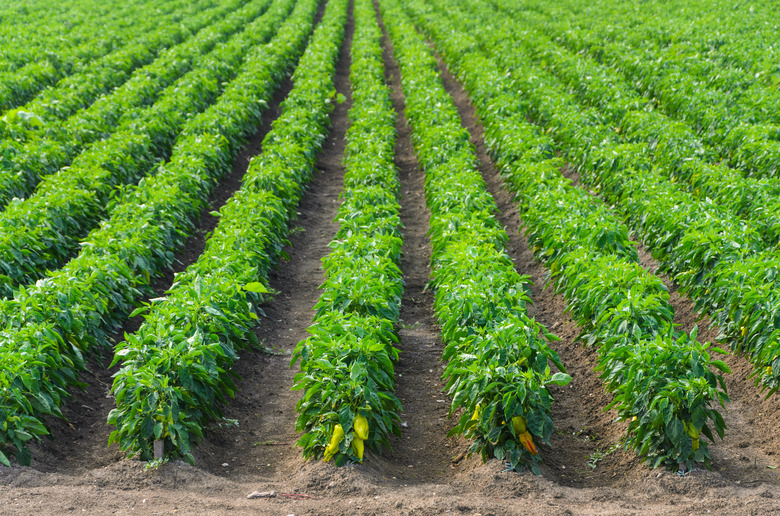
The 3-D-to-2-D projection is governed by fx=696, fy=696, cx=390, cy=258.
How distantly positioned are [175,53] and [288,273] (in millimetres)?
15191

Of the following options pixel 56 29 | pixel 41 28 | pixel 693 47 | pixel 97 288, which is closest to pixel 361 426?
pixel 97 288

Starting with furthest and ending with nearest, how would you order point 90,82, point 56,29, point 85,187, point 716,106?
point 56,29 → point 90,82 → point 716,106 → point 85,187

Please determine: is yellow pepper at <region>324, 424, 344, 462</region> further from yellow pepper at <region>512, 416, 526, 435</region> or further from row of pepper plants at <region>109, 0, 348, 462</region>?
yellow pepper at <region>512, 416, 526, 435</region>

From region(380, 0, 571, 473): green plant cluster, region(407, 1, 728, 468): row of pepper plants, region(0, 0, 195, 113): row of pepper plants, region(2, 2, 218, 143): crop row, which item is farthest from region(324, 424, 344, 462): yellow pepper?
region(0, 0, 195, 113): row of pepper plants

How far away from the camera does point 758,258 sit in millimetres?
7789

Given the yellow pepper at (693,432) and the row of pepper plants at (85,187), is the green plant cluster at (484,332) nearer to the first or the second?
the yellow pepper at (693,432)

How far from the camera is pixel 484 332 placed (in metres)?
6.65

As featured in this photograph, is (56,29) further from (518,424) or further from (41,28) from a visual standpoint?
(518,424)

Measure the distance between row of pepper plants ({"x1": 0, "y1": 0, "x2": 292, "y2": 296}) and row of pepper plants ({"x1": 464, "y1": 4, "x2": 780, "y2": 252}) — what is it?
8.94 meters

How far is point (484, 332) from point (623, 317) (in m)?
1.38

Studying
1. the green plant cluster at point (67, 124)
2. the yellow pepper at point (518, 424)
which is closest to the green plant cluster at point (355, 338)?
the yellow pepper at point (518, 424)

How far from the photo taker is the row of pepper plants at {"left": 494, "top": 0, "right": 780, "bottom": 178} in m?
12.2

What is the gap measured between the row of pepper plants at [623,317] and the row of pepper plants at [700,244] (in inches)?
20.5

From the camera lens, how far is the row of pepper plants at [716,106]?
1222 cm
